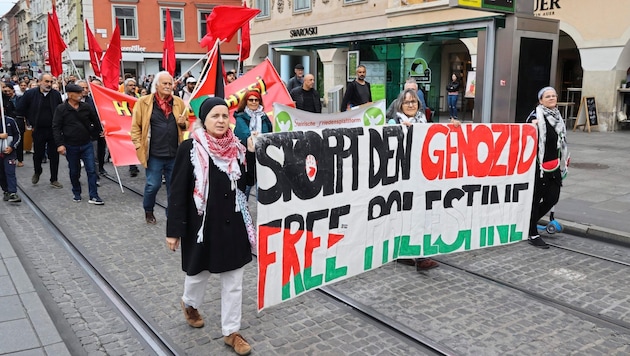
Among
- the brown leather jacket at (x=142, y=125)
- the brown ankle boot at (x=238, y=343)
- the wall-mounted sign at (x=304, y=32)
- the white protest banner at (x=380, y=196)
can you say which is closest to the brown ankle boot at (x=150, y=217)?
the brown leather jacket at (x=142, y=125)

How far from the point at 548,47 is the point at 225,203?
25.9 feet

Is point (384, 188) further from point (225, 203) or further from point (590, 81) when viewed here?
point (590, 81)

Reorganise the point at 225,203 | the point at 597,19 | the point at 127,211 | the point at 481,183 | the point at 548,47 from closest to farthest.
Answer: the point at 225,203
the point at 481,183
the point at 127,211
the point at 548,47
the point at 597,19

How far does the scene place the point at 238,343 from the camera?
12.7 ft

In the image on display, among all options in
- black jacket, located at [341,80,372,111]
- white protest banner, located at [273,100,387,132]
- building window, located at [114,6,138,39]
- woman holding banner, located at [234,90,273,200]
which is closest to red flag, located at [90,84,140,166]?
woman holding banner, located at [234,90,273,200]

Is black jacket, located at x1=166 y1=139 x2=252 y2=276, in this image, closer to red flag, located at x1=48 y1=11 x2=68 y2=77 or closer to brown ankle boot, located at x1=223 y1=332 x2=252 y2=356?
brown ankle boot, located at x1=223 y1=332 x2=252 y2=356

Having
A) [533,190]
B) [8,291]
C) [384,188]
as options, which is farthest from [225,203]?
[533,190]

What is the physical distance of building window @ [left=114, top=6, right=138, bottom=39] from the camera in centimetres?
4041

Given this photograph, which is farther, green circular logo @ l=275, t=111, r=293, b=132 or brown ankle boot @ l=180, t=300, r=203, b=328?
green circular logo @ l=275, t=111, r=293, b=132

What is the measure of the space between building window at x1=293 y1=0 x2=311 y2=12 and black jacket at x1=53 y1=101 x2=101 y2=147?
22.8 m

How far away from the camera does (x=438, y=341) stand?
4.09 metres

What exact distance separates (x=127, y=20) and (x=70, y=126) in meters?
35.2

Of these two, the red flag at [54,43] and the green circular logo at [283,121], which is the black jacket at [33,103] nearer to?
the red flag at [54,43]

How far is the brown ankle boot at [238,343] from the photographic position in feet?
12.6
